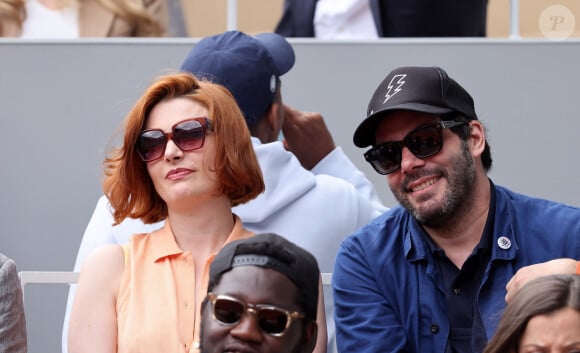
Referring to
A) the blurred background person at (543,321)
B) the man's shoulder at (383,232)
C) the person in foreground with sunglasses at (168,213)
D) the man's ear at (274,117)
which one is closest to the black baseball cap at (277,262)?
the blurred background person at (543,321)

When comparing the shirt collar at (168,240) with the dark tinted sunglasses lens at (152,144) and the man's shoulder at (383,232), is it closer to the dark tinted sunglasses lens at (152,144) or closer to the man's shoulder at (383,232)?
the dark tinted sunglasses lens at (152,144)

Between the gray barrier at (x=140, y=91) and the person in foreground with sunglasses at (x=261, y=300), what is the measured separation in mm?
2854

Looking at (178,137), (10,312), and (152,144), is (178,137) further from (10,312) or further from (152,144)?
(10,312)

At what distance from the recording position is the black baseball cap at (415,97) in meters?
3.88

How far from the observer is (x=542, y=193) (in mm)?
5781

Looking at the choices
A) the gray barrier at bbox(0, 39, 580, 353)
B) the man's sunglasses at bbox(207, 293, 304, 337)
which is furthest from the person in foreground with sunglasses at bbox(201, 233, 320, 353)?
the gray barrier at bbox(0, 39, 580, 353)

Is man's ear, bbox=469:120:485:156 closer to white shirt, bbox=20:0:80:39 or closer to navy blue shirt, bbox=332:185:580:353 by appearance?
navy blue shirt, bbox=332:185:580:353

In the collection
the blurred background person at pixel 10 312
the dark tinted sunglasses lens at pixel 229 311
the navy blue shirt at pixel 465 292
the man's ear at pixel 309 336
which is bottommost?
the navy blue shirt at pixel 465 292

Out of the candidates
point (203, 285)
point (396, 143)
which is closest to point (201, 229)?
point (203, 285)

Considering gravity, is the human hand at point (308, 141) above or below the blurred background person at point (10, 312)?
below

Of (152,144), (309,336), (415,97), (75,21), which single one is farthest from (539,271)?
(75,21)

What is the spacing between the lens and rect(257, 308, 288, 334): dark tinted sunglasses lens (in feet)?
9.36

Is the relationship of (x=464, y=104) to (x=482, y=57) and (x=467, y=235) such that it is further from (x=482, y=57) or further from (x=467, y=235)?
(x=482, y=57)

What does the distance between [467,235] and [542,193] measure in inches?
78.6
